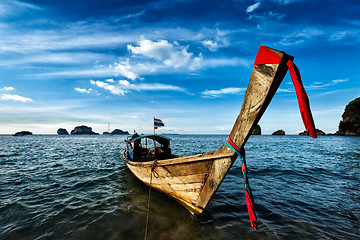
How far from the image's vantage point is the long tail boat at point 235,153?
99.3 inches

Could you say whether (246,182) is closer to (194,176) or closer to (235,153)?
(235,153)

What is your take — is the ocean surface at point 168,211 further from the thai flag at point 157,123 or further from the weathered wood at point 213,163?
the thai flag at point 157,123

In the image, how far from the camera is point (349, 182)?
29.7ft

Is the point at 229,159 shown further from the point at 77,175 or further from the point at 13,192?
Answer: the point at 77,175

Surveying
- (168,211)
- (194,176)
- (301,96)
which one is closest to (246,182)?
(194,176)

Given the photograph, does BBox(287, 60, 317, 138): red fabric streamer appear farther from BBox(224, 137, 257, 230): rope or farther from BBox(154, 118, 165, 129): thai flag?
BBox(154, 118, 165, 129): thai flag

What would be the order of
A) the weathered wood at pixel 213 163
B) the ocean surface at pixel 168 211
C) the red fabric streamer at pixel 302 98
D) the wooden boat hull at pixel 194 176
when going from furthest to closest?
the ocean surface at pixel 168 211, the wooden boat hull at pixel 194 176, the weathered wood at pixel 213 163, the red fabric streamer at pixel 302 98

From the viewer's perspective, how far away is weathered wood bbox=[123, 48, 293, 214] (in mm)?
2768

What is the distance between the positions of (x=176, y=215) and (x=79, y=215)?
12.0 ft

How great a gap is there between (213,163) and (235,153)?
2.58 ft

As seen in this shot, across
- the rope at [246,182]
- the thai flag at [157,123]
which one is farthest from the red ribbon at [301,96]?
the thai flag at [157,123]

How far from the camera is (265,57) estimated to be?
2.70 m

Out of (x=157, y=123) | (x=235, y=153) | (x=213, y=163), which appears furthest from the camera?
(x=157, y=123)

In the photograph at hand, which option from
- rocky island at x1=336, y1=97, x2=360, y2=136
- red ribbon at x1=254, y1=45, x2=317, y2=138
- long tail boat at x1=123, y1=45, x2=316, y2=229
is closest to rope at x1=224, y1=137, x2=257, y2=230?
long tail boat at x1=123, y1=45, x2=316, y2=229
